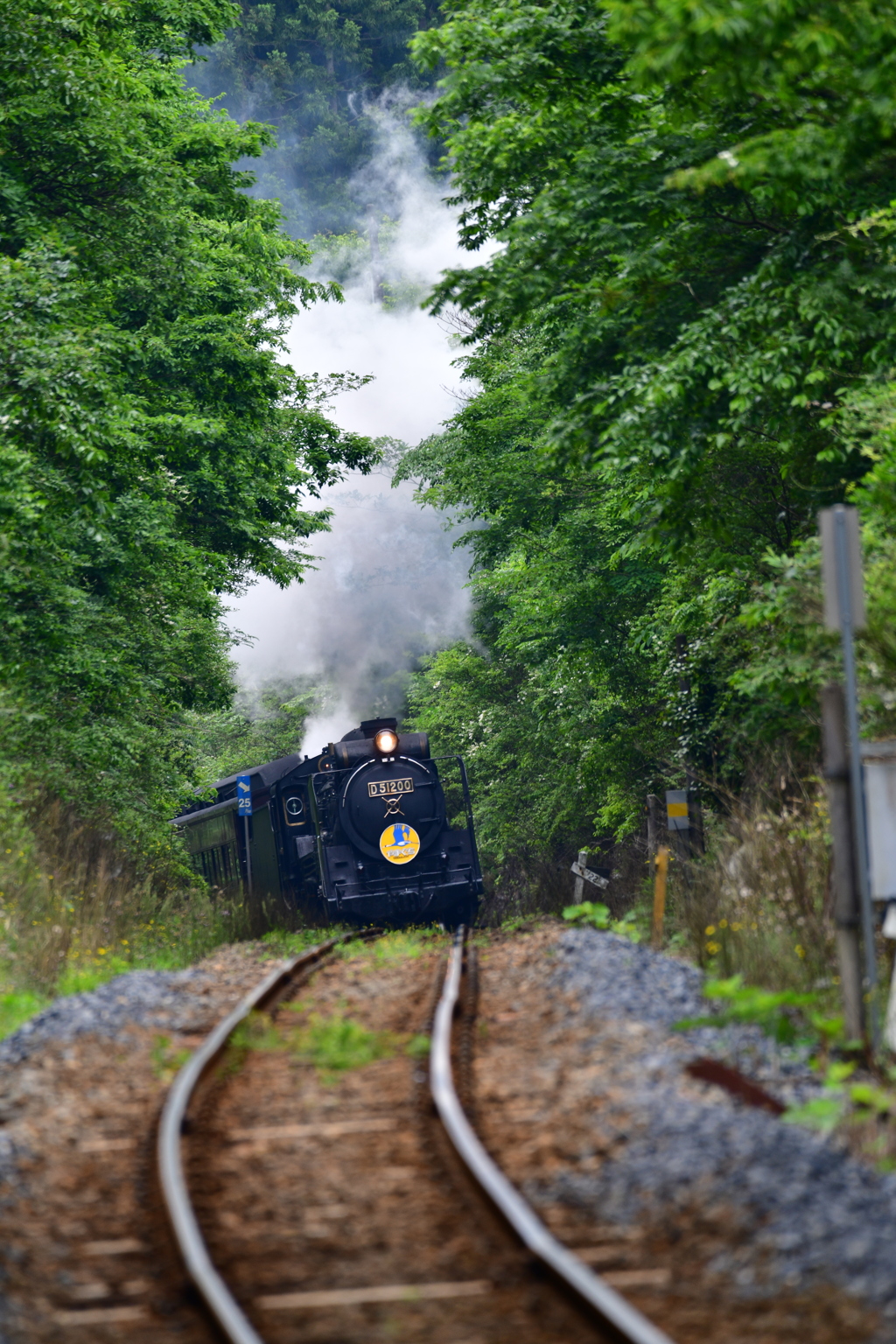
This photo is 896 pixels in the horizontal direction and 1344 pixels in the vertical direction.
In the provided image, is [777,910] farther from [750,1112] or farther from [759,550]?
[759,550]

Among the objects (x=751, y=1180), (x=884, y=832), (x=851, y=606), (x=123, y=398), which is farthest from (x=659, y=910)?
(x=123, y=398)

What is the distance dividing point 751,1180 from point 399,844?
1441 centimetres

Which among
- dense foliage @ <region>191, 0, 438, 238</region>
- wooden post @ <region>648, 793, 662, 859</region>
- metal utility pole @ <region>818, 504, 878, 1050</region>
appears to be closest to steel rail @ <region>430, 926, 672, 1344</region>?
metal utility pole @ <region>818, 504, 878, 1050</region>

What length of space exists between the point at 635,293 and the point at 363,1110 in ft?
29.3

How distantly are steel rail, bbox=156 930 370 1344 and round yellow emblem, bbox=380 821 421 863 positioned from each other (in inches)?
386

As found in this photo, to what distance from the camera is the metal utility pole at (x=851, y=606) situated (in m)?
6.93

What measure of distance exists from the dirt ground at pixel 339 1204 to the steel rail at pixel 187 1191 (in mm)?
78

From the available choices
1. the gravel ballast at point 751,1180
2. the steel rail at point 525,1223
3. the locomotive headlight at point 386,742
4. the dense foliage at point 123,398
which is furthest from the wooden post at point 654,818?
the steel rail at point 525,1223

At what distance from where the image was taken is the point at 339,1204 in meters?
5.12

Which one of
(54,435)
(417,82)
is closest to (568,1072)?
(54,435)

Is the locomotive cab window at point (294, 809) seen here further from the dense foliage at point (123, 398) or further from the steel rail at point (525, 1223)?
the steel rail at point (525, 1223)

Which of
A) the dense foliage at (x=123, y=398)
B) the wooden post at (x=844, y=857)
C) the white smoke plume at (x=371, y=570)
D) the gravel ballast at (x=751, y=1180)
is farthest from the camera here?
the white smoke plume at (x=371, y=570)

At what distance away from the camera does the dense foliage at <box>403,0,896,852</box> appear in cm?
914

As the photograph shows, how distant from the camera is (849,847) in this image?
23.2ft
